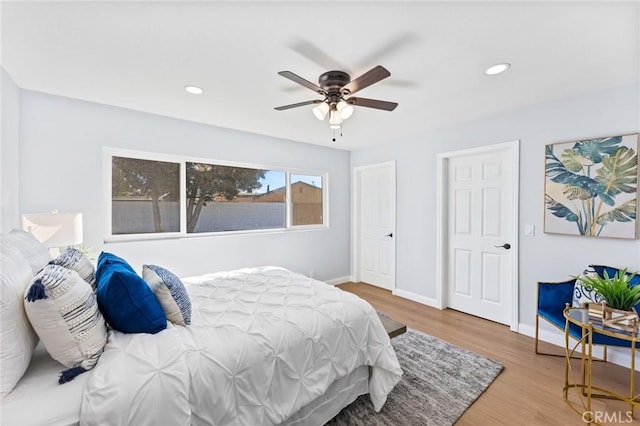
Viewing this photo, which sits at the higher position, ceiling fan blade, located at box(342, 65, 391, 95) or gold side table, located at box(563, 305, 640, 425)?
ceiling fan blade, located at box(342, 65, 391, 95)

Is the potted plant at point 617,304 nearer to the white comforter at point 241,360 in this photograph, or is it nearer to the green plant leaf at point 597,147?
the green plant leaf at point 597,147

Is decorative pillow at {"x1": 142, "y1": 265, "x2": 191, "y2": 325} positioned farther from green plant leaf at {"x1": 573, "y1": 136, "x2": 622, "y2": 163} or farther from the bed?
green plant leaf at {"x1": 573, "y1": 136, "x2": 622, "y2": 163}

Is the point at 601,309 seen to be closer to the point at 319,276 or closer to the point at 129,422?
the point at 129,422

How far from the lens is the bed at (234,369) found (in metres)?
1.02

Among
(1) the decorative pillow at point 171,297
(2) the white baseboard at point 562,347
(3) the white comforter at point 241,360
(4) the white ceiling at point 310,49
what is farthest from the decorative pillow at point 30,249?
(2) the white baseboard at point 562,347

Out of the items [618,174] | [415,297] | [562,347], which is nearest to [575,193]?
[618,174]

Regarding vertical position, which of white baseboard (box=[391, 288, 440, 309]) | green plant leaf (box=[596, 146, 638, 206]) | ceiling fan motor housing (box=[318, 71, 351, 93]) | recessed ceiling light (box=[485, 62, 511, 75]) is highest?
recessed ceiling light (box=[485, 62, 511, 75])

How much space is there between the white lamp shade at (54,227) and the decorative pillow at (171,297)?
3.81 ft

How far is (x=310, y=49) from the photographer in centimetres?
182

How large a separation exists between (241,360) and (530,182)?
322 centimetres

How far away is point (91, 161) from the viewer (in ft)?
8.96

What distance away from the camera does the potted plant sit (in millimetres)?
1709

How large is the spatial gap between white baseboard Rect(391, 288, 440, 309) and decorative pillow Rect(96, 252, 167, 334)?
3422mm

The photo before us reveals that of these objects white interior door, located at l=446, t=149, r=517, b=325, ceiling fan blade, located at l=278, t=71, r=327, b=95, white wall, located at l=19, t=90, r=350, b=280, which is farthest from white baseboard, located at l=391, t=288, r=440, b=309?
ceiling fan blade, located at l=278, t=71, r=327, b=95
